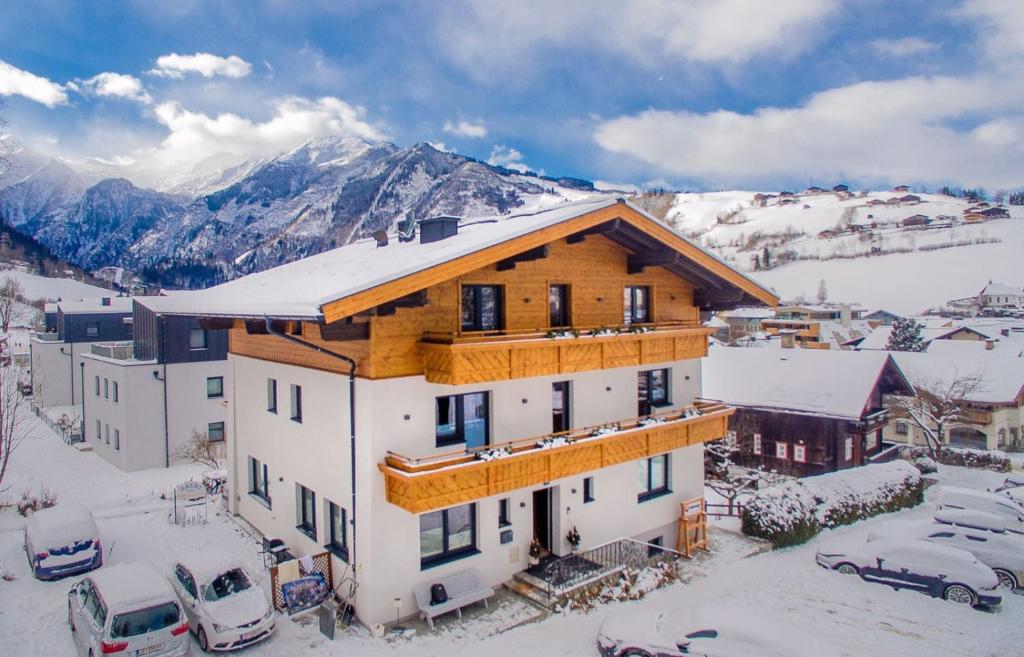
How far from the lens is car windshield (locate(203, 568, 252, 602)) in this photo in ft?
43.7

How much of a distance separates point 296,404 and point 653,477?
11066mm

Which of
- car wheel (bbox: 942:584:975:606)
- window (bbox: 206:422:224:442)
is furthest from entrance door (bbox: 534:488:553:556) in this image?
window (bbox: 206:422:224:442)

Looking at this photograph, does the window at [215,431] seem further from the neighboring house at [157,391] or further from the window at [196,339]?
the window at [196,339]

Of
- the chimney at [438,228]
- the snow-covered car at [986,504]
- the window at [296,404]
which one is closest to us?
the window at [296,404]

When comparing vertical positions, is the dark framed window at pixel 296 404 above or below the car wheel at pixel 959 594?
above

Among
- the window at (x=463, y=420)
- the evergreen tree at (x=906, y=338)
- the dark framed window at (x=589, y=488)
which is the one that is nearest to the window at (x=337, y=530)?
the window at (x=463, y=420)

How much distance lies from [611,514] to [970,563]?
9523mm

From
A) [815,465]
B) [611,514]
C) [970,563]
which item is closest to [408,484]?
Result: [611,514]

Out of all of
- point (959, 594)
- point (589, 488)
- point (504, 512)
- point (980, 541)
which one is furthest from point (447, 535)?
point (980, 541)

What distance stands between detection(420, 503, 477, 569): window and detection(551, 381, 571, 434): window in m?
3.60

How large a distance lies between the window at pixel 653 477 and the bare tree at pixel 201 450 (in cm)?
2084

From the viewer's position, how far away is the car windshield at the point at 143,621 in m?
11.4

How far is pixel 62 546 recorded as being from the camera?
52.3 ft

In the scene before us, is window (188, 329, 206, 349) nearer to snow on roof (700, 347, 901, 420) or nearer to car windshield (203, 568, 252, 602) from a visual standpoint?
car windshield (203, 568, 252, 602)
